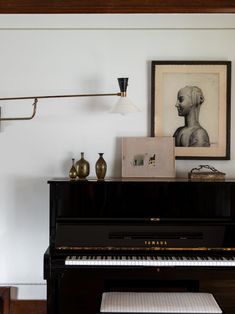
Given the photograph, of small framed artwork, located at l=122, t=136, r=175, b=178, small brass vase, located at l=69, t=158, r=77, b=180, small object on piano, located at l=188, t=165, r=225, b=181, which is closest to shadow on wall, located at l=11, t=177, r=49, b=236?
small brass vase, located at l=69, t=158, r=77, b=180

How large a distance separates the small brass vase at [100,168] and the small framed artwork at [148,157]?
0.55 feet

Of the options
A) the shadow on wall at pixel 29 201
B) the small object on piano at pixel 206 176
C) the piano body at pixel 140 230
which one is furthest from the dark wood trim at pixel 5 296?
the small object on piano at pixel 206 176

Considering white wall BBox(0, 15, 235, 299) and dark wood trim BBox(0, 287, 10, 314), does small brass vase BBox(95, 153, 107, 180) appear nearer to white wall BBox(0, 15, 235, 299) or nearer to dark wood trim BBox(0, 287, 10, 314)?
white wall BBox(0, 15, 235, 299)

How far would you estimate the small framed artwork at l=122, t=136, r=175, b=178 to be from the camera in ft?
9.15

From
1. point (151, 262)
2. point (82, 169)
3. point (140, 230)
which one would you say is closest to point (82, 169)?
point (82, 169)

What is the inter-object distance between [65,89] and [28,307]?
167 centimetres

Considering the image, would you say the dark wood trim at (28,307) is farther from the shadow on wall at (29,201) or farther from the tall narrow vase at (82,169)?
the tall narrow vase at (82,169)

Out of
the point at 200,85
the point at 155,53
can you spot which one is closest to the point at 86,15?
the point at 155,53

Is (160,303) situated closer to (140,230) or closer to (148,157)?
(140,230)

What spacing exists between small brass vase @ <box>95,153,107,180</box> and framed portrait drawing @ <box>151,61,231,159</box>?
0.46 metres
